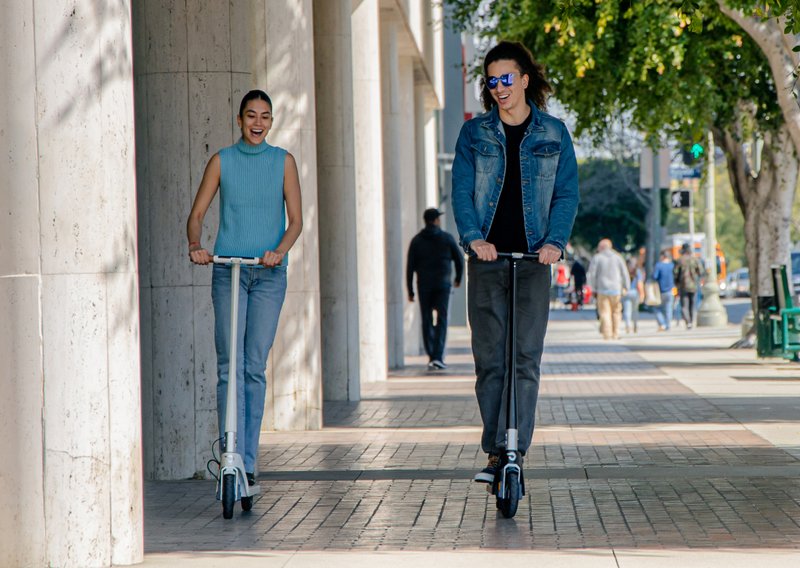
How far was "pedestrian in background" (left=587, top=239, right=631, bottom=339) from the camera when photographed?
28875mm

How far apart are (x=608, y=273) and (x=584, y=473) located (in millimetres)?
20163

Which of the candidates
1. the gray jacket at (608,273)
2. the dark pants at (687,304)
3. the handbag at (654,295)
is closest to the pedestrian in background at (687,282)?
the dark pants at (687,304)

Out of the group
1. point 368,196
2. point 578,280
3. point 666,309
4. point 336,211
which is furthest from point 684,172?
point 578,280

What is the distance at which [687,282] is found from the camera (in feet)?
115

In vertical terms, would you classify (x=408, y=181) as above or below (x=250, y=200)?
above

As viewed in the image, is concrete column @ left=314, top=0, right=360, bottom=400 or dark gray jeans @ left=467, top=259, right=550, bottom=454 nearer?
dark gray jeans @ left=467, top=259, right=550, bottom=454

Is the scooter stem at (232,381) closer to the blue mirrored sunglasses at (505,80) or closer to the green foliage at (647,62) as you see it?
the blue mirrored sunglasses at (505,80)

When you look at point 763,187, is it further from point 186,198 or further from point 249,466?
point 249,466

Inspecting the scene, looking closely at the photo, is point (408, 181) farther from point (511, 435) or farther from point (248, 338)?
point (511, 435)

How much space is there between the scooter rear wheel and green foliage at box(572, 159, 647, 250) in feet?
242

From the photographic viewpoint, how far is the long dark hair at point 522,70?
24.5 ft

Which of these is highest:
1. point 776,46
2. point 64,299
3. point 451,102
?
point 451,102

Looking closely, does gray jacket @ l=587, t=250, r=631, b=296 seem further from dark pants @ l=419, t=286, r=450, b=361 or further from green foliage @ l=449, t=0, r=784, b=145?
dark pants @ l=419, t=286, r=450, b=361

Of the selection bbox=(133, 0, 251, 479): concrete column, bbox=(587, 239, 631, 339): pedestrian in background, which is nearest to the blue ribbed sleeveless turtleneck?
bbox=(133, 0, 251, 479): concrete column
